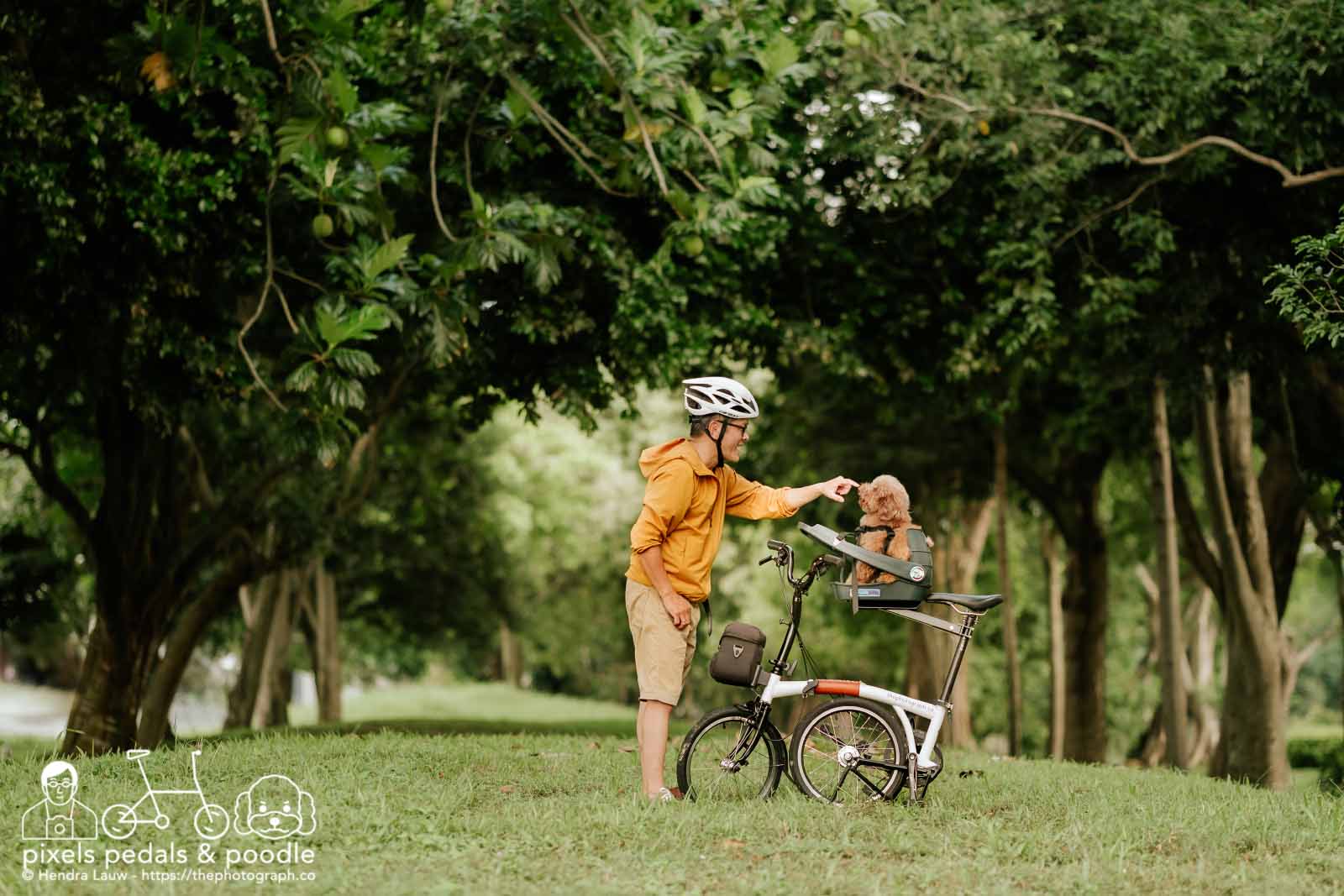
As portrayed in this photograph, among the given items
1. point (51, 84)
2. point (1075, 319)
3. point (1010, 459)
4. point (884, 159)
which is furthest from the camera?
point (1010, 459)

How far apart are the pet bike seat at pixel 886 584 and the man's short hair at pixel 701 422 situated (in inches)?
26.8

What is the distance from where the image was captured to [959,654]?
718 cm

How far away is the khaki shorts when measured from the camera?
6.92 meters

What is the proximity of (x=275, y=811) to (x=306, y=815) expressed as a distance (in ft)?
0.54

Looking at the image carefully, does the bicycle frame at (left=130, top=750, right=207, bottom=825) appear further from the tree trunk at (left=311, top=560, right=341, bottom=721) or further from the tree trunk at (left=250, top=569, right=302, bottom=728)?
the tree trunk at (left=311, top=560, right=341, bottom=721)

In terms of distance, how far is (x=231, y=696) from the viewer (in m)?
23.6

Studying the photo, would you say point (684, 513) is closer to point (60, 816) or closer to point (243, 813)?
point (243, 813)

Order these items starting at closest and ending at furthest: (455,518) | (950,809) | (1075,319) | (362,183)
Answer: (950,809) < (362,183) < (1075,319) < (455,518)

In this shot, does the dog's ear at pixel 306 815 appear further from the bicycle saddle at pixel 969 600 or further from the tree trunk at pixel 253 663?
the tree trunk at pixel 253 663

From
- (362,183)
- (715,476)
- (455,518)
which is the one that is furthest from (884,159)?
(455,518)

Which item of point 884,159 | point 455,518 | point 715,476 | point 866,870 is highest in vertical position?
point 884,159

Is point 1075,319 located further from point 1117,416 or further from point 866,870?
point 866,870

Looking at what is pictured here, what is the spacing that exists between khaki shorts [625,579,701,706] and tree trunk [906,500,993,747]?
1530 cm

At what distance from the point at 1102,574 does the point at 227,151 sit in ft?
45.6
